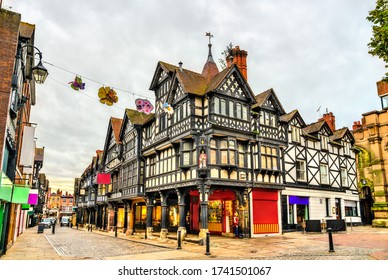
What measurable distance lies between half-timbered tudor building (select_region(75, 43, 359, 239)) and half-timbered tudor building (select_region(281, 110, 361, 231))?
91 mm

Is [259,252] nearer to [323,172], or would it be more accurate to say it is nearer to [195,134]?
[195,134]

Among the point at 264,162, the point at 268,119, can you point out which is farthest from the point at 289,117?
the point at 264,162

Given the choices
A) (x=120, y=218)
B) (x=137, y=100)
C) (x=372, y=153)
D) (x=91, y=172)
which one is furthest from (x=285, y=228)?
(x=91, y=172)

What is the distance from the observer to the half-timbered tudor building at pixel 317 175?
2545 cm

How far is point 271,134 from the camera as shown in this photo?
75.5 feet

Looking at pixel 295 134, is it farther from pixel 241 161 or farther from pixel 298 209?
pixel 241 161

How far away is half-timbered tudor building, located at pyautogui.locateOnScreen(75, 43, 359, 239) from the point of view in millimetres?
19562

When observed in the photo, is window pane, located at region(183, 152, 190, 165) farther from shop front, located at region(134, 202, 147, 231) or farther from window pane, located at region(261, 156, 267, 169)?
shop front, located at region(134, 202, 147, 231)

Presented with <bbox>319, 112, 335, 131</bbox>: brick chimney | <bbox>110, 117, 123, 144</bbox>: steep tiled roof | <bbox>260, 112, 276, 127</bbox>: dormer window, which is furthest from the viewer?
<bbox>110, 117, 123, 144</bbox>: steep tiled roof

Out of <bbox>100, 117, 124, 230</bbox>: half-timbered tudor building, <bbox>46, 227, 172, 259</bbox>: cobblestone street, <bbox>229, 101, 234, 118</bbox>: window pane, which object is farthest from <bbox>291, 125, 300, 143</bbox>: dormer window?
<bbox>100, 117, 124, 230</bbox>: half-timbered tudor building

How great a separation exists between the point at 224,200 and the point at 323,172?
36.9ft

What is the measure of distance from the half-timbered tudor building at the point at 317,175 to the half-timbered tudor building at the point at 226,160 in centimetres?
9

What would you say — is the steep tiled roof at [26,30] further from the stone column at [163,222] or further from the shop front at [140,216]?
the shop front at [140,216]

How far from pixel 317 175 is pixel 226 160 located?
481 inches
